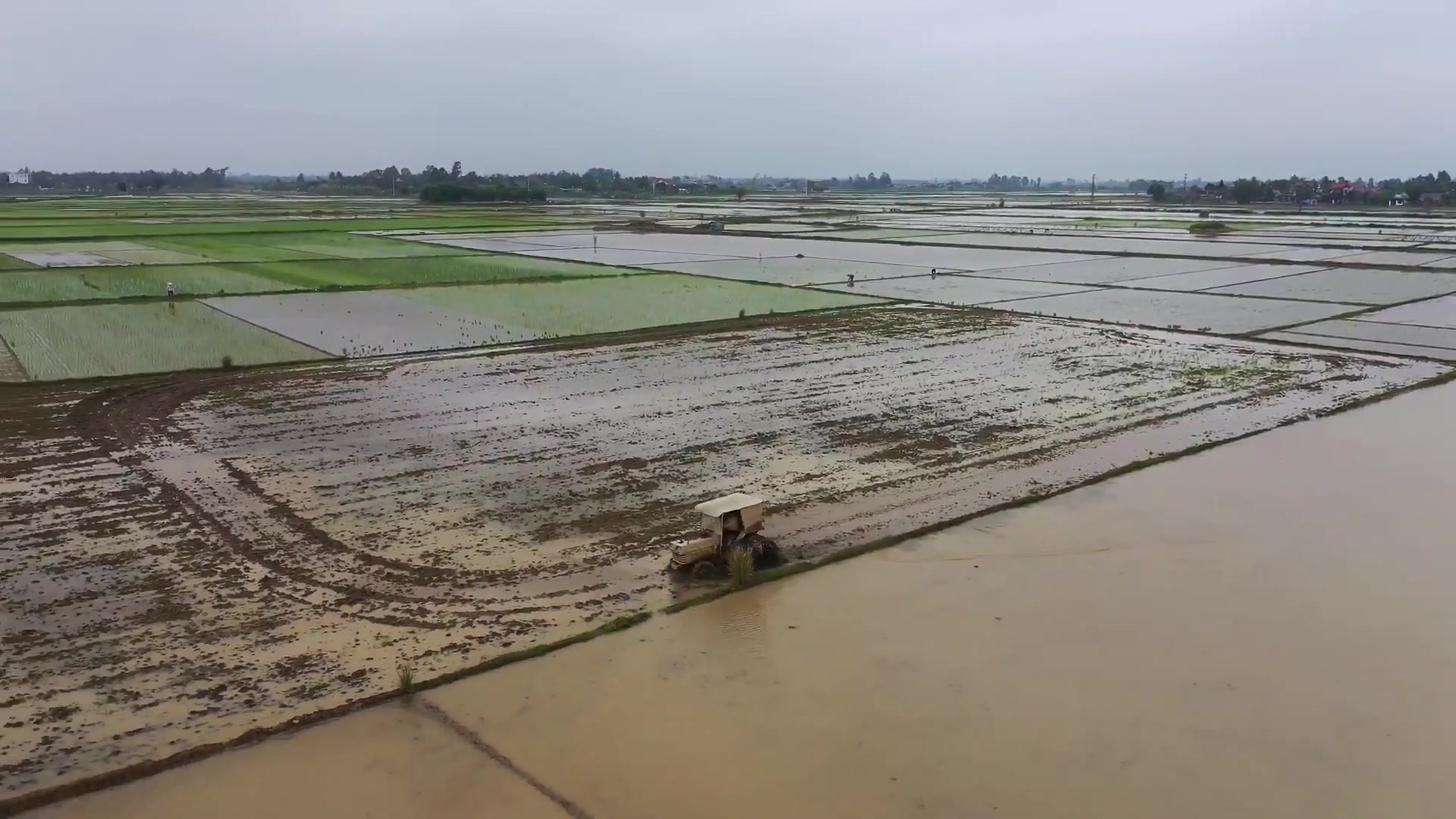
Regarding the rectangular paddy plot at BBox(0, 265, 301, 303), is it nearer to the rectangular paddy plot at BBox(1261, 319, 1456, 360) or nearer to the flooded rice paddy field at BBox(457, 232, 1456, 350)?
the flooded rice paddy field at BBox(457, 232, 1456, 350)

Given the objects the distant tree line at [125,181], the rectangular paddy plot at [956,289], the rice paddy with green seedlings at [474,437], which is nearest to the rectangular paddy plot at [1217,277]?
the rice paddy with green seedlings at [474,437]

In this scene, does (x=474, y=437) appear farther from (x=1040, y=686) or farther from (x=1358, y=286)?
(x=1358, y=286)

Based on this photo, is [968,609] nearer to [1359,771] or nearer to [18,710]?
[1359,771]

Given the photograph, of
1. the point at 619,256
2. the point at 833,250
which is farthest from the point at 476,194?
the point at 619,256

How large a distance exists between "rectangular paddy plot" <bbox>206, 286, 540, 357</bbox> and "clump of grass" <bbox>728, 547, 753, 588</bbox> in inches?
375

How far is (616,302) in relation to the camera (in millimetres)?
21062

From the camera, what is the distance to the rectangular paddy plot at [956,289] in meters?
22.5

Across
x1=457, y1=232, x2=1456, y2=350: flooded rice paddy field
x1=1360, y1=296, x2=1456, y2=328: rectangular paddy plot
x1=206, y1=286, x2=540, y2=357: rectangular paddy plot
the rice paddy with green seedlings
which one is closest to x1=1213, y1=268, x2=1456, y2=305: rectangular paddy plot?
x1=457, y1=232, x2=1456, y2=350: flooded rice paddy field

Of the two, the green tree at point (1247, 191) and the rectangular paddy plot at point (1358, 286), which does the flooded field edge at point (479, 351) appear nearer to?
the rectangular paddy plot at point (1358, 286)

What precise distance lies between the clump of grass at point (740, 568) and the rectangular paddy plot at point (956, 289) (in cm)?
1528

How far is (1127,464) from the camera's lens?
10.1 metres

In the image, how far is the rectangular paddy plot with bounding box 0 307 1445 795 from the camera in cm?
593

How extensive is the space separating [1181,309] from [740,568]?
655 inches

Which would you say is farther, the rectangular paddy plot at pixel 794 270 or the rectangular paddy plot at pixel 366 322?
the rectangular paddy plot at pixel 794 270
